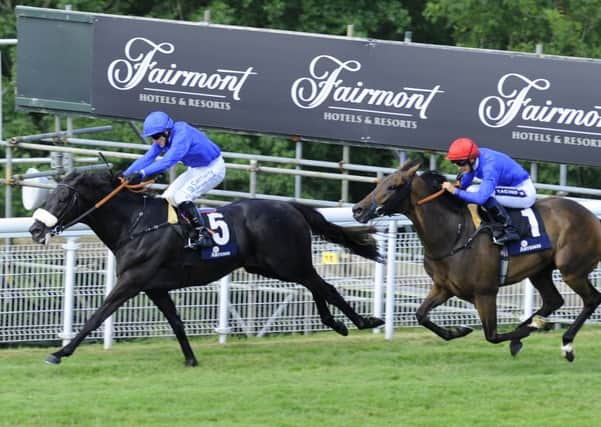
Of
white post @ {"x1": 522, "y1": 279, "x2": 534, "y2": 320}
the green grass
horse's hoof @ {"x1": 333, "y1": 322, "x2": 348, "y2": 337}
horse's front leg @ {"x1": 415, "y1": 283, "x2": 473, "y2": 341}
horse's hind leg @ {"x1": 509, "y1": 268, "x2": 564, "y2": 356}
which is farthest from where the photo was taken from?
white post @ {"x1": 522, "y1": 279, "x2": 534, "y2": 320}

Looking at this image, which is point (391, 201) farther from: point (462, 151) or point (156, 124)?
point (156, 124)

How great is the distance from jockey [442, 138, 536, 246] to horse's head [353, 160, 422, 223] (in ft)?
1.03

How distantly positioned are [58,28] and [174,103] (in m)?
1.61

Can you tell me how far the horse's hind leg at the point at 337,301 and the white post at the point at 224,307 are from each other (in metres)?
0.95

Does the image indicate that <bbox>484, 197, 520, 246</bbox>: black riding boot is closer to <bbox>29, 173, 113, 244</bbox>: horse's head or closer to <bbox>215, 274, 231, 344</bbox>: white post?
<bbox>215, 274, 231, 344</bbox>: white post

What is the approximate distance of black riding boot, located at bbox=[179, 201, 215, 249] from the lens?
11.4m

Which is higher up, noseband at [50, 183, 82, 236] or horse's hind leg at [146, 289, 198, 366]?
noseband at [50, 183, 82, 236]

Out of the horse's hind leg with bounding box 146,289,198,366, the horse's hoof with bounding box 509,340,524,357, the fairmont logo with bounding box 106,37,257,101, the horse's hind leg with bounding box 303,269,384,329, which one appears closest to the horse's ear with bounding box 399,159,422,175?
the horse's hind leg with bounding box 303,269,384,329

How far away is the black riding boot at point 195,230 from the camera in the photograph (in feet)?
37.2

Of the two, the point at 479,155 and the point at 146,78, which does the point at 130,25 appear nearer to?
the point at 146,78

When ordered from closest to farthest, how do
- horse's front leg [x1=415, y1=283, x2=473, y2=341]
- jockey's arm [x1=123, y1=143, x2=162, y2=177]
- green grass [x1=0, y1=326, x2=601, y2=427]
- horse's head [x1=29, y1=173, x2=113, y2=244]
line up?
1. green grass [x1=0, y1=326, x2=601, y2=427]
2. horse's head [x1=29, y1=173, x2=113, y2=244]
3. horse's front leg [x1=415, y1=283, x2=473, y2=341]
4. jockey's arm [x1=123, y1=143, x2=162, y2=177]

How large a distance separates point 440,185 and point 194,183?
1.86 m

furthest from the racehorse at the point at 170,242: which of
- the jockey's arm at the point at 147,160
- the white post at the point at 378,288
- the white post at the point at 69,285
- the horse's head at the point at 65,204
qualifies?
the white post at the point at 69,285

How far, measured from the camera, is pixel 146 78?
15805 millimetres
